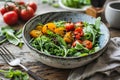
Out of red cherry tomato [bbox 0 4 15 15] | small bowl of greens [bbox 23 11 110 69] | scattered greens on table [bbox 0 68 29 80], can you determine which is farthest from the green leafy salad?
red cherry tomato [bbox 0 4 15 15]

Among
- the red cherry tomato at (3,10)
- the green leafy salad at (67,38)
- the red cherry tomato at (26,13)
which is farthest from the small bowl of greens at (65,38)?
the red cherry tomato at (3,10)

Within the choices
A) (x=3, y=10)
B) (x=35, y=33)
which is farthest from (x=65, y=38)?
(x=3, y=10)

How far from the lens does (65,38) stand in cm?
95

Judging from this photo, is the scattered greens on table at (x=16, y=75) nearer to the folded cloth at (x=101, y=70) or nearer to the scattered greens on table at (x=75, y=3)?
the folded cloth at (x=101, y=70)

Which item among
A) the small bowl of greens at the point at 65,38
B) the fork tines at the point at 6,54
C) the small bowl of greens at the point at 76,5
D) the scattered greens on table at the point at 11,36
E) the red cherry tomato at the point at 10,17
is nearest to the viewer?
the small bowl of greens at the point at 65,38

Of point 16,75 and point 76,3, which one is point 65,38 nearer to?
point 16,75

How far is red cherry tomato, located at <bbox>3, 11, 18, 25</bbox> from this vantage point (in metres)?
1.17

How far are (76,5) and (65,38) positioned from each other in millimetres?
451

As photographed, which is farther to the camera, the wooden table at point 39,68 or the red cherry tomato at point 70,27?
the red cherry tomato at point 70,27

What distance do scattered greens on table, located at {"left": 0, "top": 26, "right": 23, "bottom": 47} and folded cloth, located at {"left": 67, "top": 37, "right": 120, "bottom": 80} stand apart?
309mm

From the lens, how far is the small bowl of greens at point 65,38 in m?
0.82

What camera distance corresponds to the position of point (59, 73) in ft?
2.87

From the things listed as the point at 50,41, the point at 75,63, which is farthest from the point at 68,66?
the point at 50,41

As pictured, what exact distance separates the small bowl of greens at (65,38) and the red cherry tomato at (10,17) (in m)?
0.18
